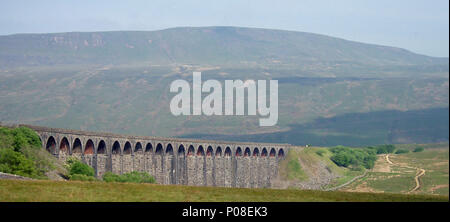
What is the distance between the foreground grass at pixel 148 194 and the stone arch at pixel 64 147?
4667 centimetres

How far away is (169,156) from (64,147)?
4166 cm

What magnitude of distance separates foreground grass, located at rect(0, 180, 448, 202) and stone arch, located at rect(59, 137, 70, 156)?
153ft

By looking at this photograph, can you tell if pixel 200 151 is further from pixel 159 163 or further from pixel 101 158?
pixel 101 158

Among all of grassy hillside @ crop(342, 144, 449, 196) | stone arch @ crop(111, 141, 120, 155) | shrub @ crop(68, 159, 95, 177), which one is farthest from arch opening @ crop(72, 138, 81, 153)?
grassy hillside @ crop(342, 144, 449, 196)

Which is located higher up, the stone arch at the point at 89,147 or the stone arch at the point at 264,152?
the stone arch at the point at 264,152

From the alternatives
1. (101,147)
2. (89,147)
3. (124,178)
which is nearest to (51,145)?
(124,178)

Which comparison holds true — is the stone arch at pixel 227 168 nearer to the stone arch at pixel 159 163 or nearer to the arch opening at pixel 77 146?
the stone arch at pixel 159 163

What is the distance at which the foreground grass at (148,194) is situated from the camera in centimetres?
4884

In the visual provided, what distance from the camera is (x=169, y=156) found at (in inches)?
5591

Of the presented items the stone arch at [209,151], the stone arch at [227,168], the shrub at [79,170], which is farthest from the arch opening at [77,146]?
the stone arch at [227,168]
